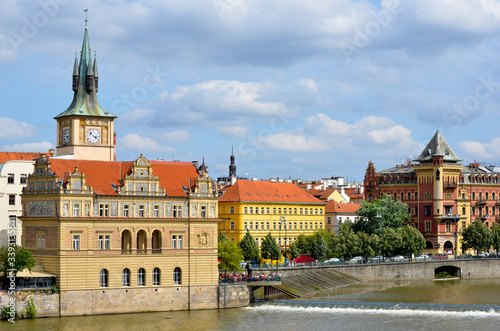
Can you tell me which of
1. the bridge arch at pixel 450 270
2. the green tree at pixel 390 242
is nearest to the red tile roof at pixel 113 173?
the green tree at pixel 390 242

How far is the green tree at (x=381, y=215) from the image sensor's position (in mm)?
150625

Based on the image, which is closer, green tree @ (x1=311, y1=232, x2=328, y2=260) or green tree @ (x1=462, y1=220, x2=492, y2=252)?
green tree @ (x1=311, y1=232, x2=328, y2=260)

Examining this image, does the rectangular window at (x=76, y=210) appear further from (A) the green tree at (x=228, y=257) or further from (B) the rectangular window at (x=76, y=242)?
(A) the green tree at (x=228, y=257)

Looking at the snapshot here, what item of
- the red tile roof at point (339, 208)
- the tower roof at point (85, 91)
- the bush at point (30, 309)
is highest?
the tower roof at point (85, 91)

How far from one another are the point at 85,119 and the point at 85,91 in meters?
3.10

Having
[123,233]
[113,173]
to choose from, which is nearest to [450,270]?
[123,233]

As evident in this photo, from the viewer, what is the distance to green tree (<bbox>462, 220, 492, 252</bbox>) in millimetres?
151000

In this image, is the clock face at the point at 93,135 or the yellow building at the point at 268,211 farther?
the yellow building at the point at 268,211

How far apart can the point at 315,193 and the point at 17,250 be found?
105218 mm

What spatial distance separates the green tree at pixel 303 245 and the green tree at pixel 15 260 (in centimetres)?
5969

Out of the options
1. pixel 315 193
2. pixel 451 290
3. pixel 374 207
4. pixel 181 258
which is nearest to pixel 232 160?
pixel 315 193

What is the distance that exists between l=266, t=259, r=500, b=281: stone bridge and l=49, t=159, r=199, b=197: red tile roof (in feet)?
117

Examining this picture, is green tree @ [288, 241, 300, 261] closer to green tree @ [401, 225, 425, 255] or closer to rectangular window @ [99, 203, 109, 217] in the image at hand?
green tree @ [401, 225, 425, 255]

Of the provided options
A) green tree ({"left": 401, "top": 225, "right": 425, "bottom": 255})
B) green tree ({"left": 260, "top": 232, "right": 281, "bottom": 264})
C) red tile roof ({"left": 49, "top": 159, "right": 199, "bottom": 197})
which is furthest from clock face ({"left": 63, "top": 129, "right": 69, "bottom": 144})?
green tree ({"left": 401, "top": 225, "right": 425, "bottom": 255})
